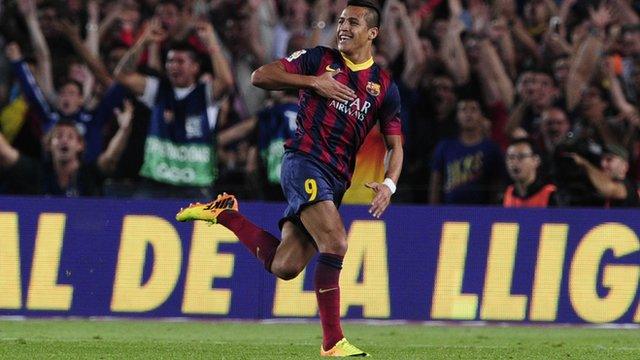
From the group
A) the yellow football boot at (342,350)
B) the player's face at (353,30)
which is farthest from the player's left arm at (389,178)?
the yellow football boot at (342,350)

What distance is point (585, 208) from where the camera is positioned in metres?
13.0

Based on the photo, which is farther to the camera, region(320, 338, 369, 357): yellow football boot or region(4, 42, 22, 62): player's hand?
region(4, 42, 22, 62): player's hand

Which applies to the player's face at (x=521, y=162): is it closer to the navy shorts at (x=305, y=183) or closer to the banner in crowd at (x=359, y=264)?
the banner in crowd at (x=359, y=264)

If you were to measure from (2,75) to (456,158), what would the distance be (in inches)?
201

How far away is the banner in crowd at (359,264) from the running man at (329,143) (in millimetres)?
3726

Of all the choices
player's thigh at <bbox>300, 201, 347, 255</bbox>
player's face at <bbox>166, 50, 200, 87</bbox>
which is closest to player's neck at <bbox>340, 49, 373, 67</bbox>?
player's thigh at <bbox>300, 201, 347, 255</bbox>

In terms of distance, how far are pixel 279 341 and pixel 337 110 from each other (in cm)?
262

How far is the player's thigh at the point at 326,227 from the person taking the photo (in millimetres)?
8555

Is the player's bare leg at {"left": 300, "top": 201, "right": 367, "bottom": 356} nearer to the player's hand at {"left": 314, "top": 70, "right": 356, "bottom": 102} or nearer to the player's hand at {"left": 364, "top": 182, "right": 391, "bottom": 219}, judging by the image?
the player's hand at {"left": 364, "top": 182, "right": 391, "bottom": 219}

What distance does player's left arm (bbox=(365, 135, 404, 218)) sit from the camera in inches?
339

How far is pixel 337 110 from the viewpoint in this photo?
8789 mm

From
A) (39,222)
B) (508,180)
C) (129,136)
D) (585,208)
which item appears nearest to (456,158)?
(508,180)

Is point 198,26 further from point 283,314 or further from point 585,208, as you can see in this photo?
point 585,208

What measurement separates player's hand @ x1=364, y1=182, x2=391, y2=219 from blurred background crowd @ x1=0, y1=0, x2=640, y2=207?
15.9ft
